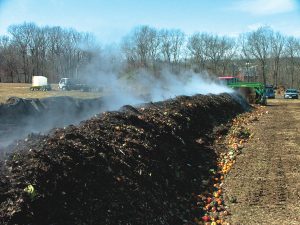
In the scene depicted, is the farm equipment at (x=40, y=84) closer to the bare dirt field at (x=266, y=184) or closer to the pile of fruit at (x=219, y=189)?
the pile of fruit at (x=219, y=189)

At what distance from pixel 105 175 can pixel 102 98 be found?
13946 millimetres

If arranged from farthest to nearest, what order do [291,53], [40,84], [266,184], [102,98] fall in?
[291,53]
[40,84]
[102,98]
[266,184]

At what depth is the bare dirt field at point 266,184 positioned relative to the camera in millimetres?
7297

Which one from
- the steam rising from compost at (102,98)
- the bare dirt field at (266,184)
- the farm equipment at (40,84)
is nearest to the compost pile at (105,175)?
the bare dirt field at (266,184)

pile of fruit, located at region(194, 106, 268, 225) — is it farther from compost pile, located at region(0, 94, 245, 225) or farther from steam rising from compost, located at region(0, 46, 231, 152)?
steam rising from compost, located at region(0, 46, 231, 152)

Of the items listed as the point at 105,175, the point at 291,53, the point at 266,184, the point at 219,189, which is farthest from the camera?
the point at 291,53

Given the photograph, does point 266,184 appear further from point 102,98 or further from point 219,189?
point 102,98

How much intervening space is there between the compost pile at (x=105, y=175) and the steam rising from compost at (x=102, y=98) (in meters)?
3.02

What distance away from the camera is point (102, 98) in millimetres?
20859

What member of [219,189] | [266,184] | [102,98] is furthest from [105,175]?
[102,98]

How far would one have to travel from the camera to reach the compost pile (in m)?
5.45

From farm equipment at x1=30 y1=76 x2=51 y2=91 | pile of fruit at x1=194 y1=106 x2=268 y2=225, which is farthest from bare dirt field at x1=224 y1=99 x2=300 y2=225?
farm equipment at x1=30 y1=76 x2=51 y2=91

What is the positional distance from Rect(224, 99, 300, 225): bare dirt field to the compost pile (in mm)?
747

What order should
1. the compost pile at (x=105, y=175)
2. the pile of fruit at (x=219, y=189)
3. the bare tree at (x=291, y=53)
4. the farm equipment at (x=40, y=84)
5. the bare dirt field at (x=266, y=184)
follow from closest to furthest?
the compost pile at (x=105, y=175), the pile of fruit at (x=219, y=189), the bare dirt field at (x=266, y=184), the farm equipment at (x=40, y=84), the bare tree at (x=291, y=53)
